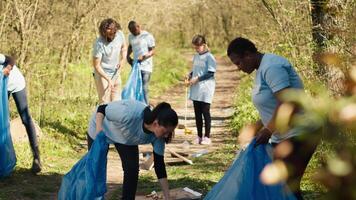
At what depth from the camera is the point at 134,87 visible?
10.4 m

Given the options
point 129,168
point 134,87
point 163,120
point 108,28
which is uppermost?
point 108,28

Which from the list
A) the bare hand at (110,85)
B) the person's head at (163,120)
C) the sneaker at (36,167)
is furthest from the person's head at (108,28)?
the person's head at (163,120)

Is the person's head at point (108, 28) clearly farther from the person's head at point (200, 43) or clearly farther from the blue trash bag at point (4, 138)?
the blue trash bag at point (4, 138)

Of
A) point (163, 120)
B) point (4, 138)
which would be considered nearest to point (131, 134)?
point (163, 120)

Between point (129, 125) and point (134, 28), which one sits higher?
point (134, 28)

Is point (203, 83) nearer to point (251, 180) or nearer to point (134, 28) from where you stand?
point (134, 28)

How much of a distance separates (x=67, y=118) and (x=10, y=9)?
1989 mm

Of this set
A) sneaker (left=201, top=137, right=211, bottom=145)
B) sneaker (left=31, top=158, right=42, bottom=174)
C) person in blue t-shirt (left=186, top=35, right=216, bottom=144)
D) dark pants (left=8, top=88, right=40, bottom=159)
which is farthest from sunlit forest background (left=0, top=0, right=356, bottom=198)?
person in blue t-shirt (left=186, top=35, right=216, bottom=144)

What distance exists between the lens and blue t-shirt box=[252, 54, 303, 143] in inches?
164

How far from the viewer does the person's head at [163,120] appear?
4598 millimetres

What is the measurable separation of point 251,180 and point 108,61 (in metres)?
5.00

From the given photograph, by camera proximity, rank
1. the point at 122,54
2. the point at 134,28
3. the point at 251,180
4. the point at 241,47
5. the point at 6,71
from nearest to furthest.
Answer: the point at 241,47, the point at 251,180, the point at 6,71, the point at 122,54, the point at 134,28

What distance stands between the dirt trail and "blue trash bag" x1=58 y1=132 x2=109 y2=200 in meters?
1.08

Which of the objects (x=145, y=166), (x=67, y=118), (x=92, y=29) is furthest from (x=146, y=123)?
(x=92, y=29)
